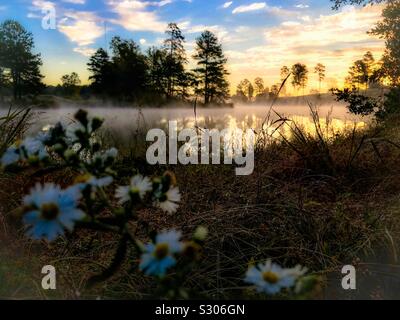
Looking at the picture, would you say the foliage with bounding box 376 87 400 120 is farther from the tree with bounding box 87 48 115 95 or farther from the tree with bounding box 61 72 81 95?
the tree with bounding box 61 72 81 95

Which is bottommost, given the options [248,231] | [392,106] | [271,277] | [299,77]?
[248,231]

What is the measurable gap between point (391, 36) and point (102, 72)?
3309 cm

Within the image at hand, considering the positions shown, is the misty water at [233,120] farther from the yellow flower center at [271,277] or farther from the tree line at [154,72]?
the tree line at [154,72]

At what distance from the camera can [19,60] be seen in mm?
28062

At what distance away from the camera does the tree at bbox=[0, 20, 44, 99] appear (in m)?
24.0

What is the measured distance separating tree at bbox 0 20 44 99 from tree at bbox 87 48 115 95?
5567 mm

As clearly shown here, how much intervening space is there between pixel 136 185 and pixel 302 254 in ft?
4.45

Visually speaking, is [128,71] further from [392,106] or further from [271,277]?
[271,277]

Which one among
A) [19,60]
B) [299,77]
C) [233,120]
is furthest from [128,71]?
[233,120]

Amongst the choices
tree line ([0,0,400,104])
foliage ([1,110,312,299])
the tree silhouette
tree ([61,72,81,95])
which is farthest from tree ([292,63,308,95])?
tree ([61,72,81,95])

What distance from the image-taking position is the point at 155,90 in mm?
38469

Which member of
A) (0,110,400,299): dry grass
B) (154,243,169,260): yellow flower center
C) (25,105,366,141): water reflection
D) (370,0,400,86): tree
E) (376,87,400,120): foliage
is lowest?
(0,110,400,299): dry grass
